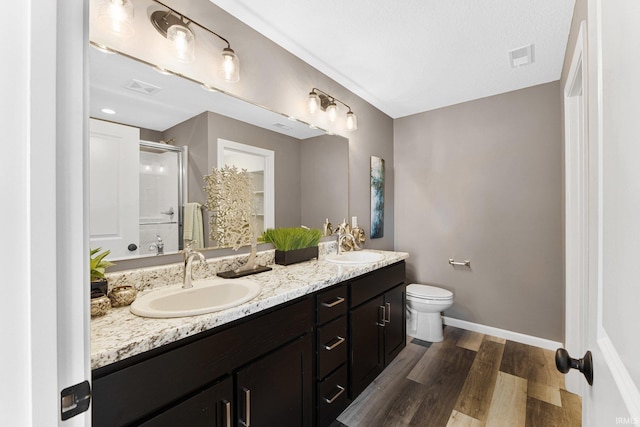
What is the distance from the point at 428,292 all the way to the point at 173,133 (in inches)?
100

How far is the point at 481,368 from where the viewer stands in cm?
212

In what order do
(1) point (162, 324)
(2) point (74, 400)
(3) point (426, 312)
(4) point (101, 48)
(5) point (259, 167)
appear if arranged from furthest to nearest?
(3) point (426, 312) → (5) point (259, 167) → (4) point (101, 48) → (1) point (162, 324) → (2) point (74, 400)

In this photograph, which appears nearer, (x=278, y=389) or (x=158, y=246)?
(x=278, y=389)

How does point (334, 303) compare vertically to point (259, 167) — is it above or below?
below

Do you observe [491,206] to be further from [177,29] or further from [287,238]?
[177,29]

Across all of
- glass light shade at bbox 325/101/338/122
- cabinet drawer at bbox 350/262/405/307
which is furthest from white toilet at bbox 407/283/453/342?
glass light shade at bbox 325/101/338/122

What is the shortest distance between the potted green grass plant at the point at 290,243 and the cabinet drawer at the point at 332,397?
28.8 inches

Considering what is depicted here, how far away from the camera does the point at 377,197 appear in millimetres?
2957

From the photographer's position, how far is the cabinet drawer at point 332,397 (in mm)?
1420

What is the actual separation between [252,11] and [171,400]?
196 centimetres

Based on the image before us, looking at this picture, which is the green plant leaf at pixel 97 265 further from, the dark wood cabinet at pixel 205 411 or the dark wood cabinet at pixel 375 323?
the dark wood cabinet at pixel 375 323
